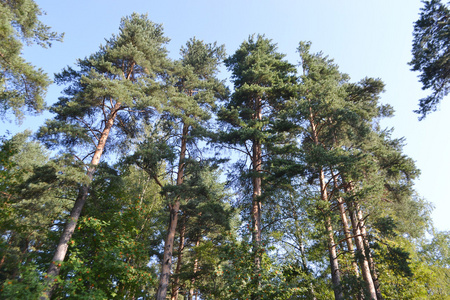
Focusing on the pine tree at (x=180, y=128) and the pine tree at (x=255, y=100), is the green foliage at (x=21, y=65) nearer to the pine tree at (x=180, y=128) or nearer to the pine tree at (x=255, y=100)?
the pine tree at (x=180, y=128)

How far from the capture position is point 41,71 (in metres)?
9.78

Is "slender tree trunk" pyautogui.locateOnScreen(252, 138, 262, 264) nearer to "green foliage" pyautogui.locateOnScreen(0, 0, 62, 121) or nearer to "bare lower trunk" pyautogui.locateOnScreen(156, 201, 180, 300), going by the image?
"bare lower trunk" pyautogui.locateOnScreen(156, 201, 180, 300)

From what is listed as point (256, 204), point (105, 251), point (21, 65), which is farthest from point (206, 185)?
point (21, 65)

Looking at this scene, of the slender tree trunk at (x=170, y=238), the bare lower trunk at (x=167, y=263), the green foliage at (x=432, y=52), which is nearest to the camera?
the green foliage at (x=432, y=52)

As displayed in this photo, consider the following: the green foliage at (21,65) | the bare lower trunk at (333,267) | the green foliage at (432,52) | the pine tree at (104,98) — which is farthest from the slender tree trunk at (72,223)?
the green foliage at (432,52)

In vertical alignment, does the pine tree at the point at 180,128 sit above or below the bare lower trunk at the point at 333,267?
above

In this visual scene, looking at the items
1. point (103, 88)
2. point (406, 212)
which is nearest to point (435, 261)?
point (406, 212)

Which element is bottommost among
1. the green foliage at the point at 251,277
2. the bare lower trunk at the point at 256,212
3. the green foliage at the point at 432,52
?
the green foliage at the point at 251,277

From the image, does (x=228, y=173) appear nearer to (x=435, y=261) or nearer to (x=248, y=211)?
(x=248, y=211)

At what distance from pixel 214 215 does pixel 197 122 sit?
5.50 m

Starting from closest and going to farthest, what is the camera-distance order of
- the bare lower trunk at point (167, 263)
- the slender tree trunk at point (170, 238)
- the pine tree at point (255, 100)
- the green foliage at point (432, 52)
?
the green foliage at point (432, 52) → the bare lower trunk at point (167, 263) → the slender tree trunk at point (170, 238) → the pine tree at point (255, 100)

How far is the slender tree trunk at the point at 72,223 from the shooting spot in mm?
8648

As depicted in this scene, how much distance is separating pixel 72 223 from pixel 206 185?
21.8ft

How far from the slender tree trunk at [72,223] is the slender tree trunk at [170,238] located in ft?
13.4
